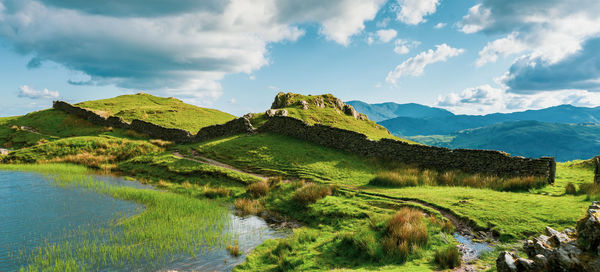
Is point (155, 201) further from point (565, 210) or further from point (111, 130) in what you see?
point (111, 130)

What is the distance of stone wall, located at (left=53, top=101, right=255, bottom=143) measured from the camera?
38562 millimetres

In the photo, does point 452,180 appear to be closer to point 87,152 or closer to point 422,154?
point 422,154

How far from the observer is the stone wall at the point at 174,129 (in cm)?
3856

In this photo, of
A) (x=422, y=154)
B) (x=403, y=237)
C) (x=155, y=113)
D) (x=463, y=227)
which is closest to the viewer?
(x=403, y=237)

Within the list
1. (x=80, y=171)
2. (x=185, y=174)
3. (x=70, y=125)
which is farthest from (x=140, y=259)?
(x=70, y=125)

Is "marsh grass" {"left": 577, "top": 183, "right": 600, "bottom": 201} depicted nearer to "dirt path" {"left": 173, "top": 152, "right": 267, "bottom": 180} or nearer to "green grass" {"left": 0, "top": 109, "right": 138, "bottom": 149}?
"dirt path" {"left": 173, "top": 152, "right": 267, "bottom": 180}

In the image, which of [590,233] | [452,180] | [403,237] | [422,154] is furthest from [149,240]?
[422,154]

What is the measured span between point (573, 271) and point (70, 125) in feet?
214

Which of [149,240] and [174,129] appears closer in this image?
[149,240]

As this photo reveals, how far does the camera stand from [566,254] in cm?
654

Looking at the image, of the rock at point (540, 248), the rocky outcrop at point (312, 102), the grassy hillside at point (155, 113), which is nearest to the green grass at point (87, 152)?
the grassy hillside at point (155, 113)

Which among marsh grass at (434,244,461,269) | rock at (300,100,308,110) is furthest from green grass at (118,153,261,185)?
rock at (300,100,308,110)

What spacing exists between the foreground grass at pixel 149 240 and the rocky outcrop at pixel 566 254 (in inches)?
420

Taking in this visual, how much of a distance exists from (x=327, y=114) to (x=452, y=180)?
120 ft
